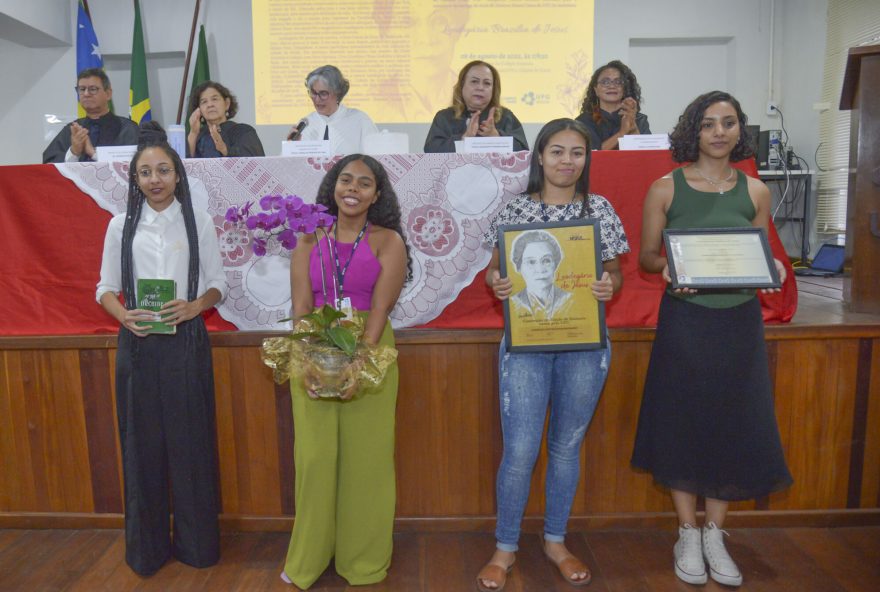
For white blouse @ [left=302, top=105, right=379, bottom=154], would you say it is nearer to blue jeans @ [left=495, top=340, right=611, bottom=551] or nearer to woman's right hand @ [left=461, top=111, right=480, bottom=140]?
woman's right hand @ [left=461, top=111, right=480, bottom=140]

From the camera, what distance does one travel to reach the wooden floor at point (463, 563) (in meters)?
1.77

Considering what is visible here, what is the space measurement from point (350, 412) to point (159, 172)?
0.88 m

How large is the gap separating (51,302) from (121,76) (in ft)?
13.8

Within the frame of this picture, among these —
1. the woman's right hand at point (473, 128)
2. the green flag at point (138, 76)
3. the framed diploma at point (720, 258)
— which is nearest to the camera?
the framed diploma at point (720, 258)

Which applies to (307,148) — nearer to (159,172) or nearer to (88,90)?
(159,172)

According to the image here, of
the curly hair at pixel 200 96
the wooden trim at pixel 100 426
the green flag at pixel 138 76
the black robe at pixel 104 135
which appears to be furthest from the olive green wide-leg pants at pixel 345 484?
the green flag at pixel 138 76

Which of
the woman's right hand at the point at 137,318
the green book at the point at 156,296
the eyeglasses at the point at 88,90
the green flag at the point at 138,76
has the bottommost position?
the woman's right hand at the point at 137,318

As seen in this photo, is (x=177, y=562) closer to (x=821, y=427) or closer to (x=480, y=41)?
(x=821, y=427)

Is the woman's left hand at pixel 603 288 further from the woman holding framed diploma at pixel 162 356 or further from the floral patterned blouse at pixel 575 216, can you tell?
the woman holding framed diploma at pixel 162 356

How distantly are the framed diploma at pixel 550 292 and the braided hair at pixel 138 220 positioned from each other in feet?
2.99

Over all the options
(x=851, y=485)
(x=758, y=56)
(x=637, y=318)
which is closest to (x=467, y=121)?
(x=637, y=318)

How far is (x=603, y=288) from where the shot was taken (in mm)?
1610

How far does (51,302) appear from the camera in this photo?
2068mm

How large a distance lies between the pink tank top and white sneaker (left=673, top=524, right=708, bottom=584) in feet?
3.93
